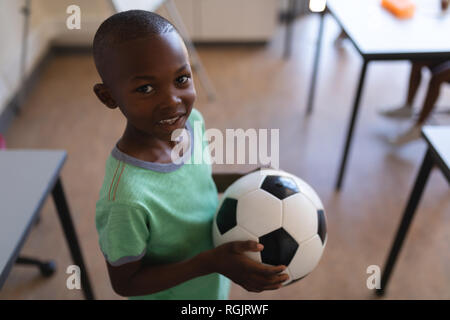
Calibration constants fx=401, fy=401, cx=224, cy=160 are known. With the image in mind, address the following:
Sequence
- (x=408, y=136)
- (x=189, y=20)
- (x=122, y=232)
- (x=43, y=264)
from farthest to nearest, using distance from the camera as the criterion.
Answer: (x=189, y=20) → (x=408, y=136) → (x=43, y=264) → (x=122, y=232)

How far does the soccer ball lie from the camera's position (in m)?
0.74

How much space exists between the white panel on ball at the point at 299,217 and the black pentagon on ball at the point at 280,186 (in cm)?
1

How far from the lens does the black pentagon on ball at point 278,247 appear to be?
726 millimetres

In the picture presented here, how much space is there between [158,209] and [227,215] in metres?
0.15

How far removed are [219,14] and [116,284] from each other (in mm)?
2608

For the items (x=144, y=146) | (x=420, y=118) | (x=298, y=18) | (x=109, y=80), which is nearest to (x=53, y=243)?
(x=144, y=146)

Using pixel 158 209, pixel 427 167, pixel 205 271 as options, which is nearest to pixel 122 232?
pixel 158 209

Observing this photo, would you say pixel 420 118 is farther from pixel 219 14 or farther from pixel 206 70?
pixel 219 14

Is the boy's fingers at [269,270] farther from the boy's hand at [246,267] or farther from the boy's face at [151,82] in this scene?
the boy's face at [151,82]

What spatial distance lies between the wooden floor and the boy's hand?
0.46 m

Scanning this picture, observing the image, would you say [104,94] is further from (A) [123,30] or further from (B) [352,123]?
(B) [352,123]

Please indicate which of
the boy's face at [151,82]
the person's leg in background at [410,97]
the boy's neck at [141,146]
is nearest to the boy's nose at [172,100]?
the boy's face at [151,82]

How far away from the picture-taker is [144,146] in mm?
696

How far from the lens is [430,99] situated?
6.58 ft
